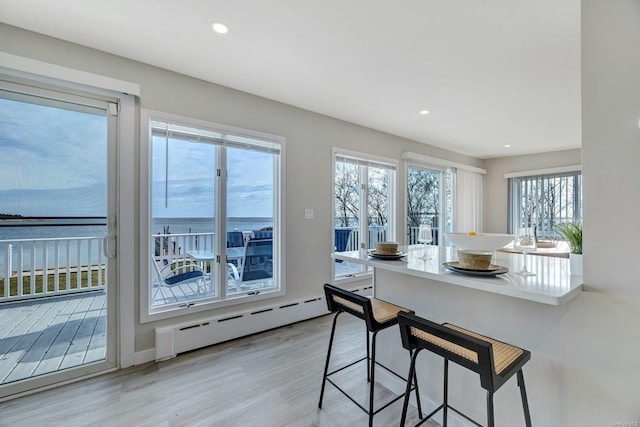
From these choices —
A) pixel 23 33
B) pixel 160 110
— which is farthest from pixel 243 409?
pixel 23 33

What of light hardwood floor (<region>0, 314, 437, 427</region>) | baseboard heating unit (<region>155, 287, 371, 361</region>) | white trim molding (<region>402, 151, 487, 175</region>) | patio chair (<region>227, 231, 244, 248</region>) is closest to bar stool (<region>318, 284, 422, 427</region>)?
light hardwood floor (<region>0, 314, 437, 427</region>)

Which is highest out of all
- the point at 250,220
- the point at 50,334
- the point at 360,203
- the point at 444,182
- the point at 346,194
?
the point at 444,182

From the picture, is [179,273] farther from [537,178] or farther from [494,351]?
[537,178]

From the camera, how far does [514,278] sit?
129 centimetres

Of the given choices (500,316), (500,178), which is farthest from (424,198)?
(500,316)

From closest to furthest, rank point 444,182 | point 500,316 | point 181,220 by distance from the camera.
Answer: point 500,316 → point 181,220 → point 444,182

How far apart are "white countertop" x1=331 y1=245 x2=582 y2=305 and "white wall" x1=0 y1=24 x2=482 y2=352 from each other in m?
1.49

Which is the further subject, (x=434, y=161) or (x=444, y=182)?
(x=444, y=182)

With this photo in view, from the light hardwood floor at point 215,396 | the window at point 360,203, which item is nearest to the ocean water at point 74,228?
the light hardwood floor at point 215,396

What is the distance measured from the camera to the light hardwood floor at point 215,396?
1.69 metres

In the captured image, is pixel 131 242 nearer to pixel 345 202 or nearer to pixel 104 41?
pixel 104 41

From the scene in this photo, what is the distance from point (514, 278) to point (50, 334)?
318 centimetres

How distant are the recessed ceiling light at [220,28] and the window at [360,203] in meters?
1.96

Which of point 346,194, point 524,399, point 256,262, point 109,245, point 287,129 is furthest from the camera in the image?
point 346,194
